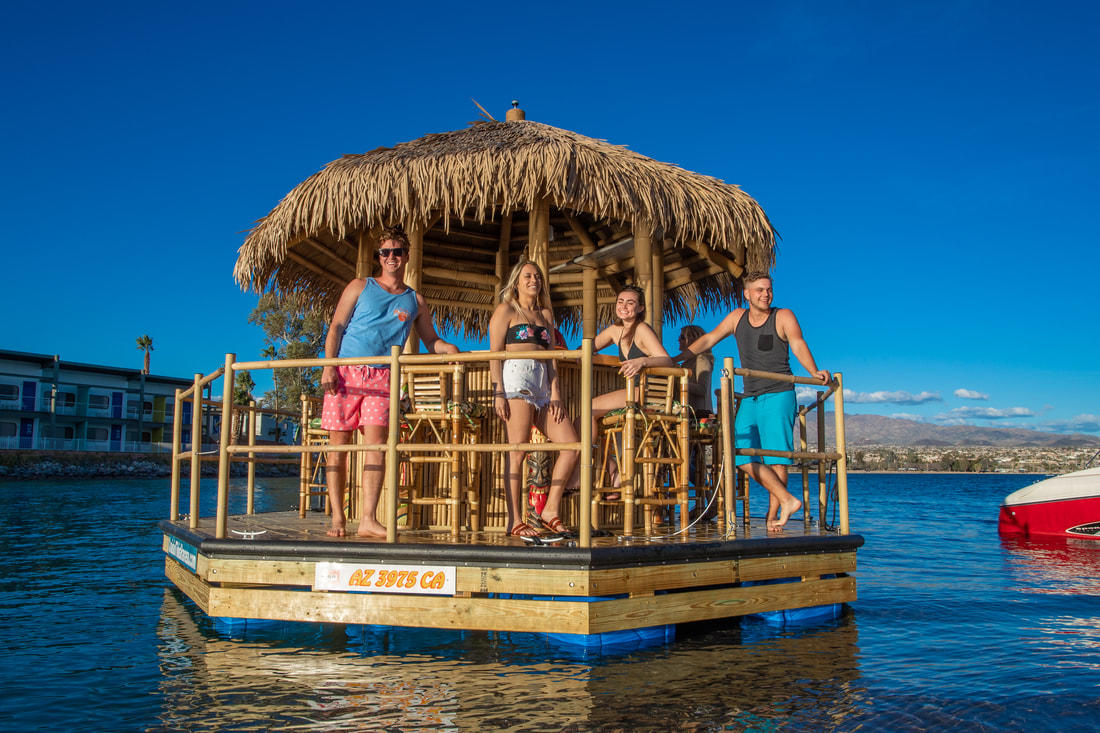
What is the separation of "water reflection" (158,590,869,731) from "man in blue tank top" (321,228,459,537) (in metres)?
0.81

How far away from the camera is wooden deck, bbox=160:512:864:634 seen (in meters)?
4.50

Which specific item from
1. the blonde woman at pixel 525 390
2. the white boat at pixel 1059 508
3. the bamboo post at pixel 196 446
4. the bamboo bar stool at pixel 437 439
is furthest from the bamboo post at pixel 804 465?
the white boat at pixel 1059 508

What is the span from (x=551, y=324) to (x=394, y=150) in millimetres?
2774

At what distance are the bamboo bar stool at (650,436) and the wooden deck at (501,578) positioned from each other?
250 millimetres

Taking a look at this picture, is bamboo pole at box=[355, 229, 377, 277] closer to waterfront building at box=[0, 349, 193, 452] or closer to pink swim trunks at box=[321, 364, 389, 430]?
pink swim trunks at box=[321, 364, 389, 430]

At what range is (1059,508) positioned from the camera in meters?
15.4

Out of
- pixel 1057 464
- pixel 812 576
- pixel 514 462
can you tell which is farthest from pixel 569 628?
pixel 1057 464

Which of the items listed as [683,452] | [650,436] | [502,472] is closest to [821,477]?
[683,452]

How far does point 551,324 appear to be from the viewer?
561 cm

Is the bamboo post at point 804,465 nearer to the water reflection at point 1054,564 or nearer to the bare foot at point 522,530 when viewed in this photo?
the bare foot at point 522,530

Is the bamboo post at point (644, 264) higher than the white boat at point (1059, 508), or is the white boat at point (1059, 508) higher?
the bamboo post at point (644, 264)

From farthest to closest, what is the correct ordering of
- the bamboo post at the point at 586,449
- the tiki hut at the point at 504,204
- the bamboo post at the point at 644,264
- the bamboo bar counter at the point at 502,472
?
the bamboo post at the point at 644,264, the tiki hut at the point at 504,204, the bamboo bar counter at the point at 502,472, the bamboo post at the point at 586,449

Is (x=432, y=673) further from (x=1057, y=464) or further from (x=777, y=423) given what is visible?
(x=1057, y=464)

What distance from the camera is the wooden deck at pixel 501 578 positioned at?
4500 mm
